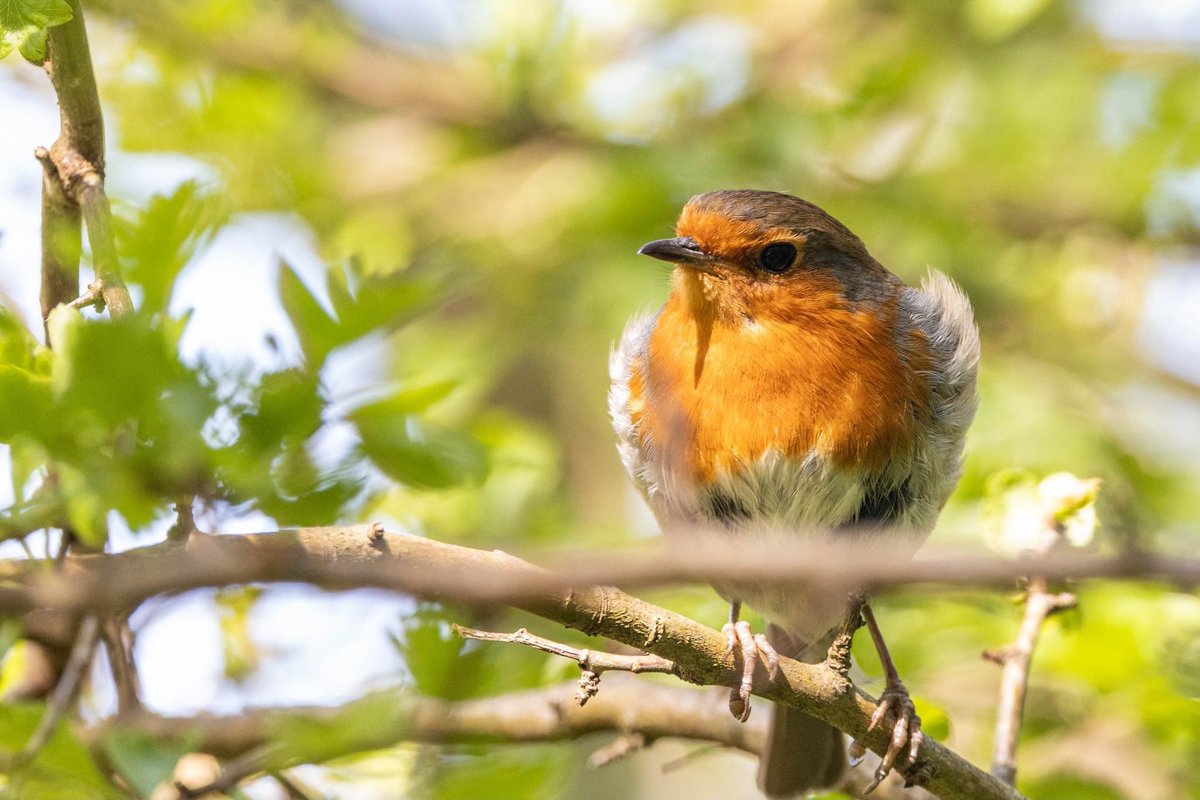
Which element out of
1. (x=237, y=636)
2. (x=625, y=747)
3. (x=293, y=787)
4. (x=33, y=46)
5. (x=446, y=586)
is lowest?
(x=293, y=787)

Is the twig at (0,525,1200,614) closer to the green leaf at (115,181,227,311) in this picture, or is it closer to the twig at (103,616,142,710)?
the green leaf at (115,181,227,311)

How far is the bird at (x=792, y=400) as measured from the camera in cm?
336

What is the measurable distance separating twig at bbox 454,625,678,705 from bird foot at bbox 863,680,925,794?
615 millimetres

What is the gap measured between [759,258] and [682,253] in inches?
9.4

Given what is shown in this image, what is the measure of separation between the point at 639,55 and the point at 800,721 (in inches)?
155

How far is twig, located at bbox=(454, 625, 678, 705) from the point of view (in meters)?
2.18

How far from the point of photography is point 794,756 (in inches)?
149

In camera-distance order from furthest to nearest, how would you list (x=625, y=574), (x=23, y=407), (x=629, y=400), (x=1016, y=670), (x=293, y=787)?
(x=629, y=400) < (x=1016, y=670) < (x=293, y=787) < (x=23, y=407) < (x=625, y=574)

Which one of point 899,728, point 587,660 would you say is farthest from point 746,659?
point 899,728

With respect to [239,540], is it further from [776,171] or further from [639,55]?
[639,55]

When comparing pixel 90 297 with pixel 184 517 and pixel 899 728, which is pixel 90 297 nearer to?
pixel 184 517

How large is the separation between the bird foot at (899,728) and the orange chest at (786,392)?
66 centimetres

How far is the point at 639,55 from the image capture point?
6586mm

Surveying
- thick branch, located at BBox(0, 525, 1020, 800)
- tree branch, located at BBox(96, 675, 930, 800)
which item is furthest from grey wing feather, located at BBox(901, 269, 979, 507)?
thick branch, located at BBox(0, 525, 1020, 800)
